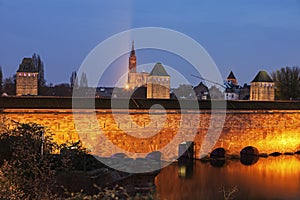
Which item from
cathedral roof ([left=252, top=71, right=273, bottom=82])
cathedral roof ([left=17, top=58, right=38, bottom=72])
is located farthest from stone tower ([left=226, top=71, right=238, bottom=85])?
cathedral roof ([left=17, top=58, right=38, bottom=72])

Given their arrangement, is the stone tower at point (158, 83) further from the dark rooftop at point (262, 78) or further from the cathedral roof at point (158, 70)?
the dark rooftop at point (262, 78)

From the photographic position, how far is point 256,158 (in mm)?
23484

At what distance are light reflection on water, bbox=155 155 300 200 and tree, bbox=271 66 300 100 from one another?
2315cm

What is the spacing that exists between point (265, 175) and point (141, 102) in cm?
693

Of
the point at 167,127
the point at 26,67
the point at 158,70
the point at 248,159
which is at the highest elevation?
the point at 158,70

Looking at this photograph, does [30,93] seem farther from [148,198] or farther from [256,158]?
[148,198]

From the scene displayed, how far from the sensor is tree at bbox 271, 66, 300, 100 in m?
44.6

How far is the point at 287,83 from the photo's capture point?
4594 cm

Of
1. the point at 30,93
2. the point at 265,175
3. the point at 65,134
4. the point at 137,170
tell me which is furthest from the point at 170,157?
the point at 137,170

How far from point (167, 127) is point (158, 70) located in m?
14.8

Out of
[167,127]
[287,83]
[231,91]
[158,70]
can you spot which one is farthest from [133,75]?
[167,127]

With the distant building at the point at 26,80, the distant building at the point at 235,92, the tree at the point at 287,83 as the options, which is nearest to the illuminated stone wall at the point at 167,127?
the distant building at the point at 26,80

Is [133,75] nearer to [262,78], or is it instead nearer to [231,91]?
[231,91]

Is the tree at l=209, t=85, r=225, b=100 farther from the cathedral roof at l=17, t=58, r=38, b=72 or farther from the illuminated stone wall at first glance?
the cathedral roof at l=17, t=58, r=38, b=72
